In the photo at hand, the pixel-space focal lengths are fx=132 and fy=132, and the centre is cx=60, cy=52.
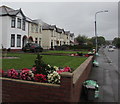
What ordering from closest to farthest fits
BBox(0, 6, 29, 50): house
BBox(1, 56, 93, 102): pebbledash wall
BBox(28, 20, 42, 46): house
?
BBox(1, 56, 93, 102): pebbledash wall
BBox(0, 6, 29, 50): house
BBox(28, 20, 42, 46): house

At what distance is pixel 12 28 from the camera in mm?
24500

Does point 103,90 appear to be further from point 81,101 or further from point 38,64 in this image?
point 38,64

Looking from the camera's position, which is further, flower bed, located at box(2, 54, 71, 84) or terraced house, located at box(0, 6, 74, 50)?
terraced house, located at box(0, 6, 74, 50)

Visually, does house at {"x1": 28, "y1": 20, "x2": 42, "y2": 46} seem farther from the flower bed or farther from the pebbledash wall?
the pebbledash wall

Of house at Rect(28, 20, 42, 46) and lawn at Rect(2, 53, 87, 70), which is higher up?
house at Rect(28, 20, 42, 46)

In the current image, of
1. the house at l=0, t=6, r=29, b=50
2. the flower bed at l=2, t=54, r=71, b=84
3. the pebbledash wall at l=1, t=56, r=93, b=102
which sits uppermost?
the house at l=0, t=6, r=29, b=50

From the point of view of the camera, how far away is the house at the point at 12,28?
23764mm

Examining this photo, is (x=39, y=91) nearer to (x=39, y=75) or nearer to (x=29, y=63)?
(x=39, y=75)

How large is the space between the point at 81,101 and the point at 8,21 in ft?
75.9

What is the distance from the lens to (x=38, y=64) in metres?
4.53

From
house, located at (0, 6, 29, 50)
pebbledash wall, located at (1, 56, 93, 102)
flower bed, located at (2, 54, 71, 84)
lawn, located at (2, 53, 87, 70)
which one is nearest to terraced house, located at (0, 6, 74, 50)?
house, located at (0, 6, 29, 50)

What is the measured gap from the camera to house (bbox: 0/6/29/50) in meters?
23.8

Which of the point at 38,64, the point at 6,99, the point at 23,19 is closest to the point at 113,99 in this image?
the point at 38,64

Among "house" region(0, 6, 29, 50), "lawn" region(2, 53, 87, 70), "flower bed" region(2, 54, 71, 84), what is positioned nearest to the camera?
"flower bed" region(2, 54, 71, 84)
